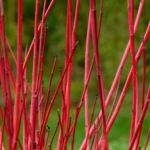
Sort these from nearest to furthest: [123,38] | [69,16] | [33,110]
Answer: [33,110], [69,16], [123,38]

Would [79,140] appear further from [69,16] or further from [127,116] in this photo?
[69,16]

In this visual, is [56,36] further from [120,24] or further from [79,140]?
[79,140]

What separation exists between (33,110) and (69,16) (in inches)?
13.9

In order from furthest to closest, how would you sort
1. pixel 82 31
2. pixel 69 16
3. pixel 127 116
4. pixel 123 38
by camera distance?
pixel 82 31 < pixel 123 38 < pixel 127 116 < pixel 69 16

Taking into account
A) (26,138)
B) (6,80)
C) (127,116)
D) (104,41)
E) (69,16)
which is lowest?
(127,116)

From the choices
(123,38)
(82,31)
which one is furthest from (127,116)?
(82,31)

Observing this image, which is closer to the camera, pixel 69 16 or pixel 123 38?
pixel 69 16

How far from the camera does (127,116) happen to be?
9094mm

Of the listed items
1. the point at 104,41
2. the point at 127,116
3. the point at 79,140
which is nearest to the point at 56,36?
the point at 104,41

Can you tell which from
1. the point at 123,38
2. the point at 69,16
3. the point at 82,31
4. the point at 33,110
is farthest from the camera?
the point at 82,31

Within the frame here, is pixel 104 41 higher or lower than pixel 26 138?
lower

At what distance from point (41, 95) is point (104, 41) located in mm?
7990

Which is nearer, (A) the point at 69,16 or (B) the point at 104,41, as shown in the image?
(A) the point at 69,16

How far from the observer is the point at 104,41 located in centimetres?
981
